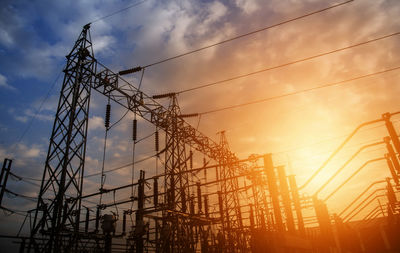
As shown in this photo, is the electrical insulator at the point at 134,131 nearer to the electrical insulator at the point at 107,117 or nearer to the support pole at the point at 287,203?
the electrical insulator at the point at 107,117

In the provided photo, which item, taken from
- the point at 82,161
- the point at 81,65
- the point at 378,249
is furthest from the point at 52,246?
the point at 378,249

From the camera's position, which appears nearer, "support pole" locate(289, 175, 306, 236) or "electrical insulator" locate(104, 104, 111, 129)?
"support pole" locate(289, 175, 306, 236)

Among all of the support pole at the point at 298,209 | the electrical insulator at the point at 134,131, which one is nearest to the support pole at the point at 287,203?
the support pole at the point at 298,209

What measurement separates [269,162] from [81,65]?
10.5 m

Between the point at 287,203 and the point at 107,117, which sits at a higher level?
the point at 107,117

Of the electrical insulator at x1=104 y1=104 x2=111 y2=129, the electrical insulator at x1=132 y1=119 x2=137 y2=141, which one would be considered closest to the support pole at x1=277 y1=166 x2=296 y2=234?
the electrical insulator at x1=132 y1=119 x2=137 y2=141

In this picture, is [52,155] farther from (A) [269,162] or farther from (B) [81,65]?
(A) [269,162]

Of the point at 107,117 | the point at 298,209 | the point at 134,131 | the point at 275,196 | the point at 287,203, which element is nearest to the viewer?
the point at 287,203

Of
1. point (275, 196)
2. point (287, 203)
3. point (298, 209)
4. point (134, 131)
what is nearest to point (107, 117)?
point (134, 131)

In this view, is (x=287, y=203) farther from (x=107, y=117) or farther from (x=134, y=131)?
(x=134, y=131)

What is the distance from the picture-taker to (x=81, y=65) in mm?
12438

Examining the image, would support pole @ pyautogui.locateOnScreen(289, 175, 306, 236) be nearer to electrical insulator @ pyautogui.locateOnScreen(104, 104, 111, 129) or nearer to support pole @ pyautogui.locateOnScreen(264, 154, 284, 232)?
support pole @ pyautogui.locateOnScreen(264, 154, 284, 232)

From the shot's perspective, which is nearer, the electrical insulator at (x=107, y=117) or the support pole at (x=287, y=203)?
the support pole at (x=287, y=203)

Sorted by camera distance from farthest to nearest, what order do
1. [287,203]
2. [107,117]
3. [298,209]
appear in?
[107,117] → [298,209] → [287,203]
